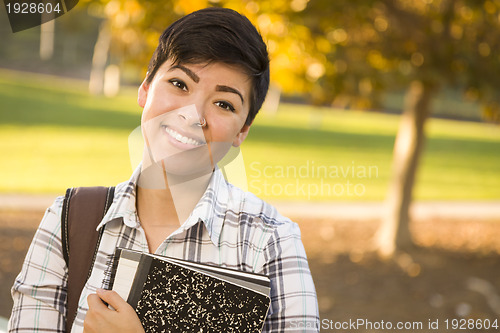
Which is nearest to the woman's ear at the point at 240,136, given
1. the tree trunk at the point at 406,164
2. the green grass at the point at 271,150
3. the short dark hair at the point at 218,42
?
the short dark hair at the point at 218,42

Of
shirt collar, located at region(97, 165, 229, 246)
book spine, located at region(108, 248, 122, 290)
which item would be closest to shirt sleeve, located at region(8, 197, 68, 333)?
shirt collar, located at region(97, 165, 229, 246)

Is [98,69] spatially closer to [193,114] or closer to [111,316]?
[193,114]

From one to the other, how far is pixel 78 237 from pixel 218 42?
0.56m

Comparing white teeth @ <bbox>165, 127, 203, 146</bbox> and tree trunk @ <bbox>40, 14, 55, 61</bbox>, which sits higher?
tree trunk @ <bbox>40, 14, 55, 61</bbox>

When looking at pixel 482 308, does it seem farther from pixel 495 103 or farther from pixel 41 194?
pixel 41 194

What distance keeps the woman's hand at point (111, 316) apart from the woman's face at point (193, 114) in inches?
13.1

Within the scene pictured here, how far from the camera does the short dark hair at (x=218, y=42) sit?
1.38 meters

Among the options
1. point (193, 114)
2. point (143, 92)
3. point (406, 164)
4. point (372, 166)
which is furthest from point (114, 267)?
point (372, 166)

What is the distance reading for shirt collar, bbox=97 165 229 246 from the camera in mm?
1401

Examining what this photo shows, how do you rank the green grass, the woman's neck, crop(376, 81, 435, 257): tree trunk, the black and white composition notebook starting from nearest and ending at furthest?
1. the black and white composition notebook
2. the woman's neck
3. crop(376, 81, 435, 257): tree trunk
4. the green grass

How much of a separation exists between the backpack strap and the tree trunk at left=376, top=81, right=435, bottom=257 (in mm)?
→ 5497

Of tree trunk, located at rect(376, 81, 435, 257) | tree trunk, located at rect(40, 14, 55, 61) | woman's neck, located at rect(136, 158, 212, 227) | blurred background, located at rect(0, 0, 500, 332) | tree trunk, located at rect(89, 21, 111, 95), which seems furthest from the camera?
tree trunk, located at rect(89, 21, 111, 95)

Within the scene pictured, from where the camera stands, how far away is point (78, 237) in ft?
4.64

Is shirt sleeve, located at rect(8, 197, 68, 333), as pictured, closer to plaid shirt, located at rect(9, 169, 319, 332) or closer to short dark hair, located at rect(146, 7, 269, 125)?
plaid shirt, located at rect(9, 169, 319, 332)
